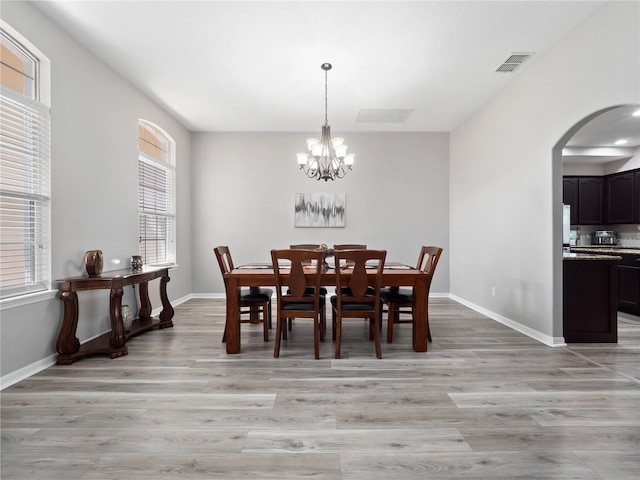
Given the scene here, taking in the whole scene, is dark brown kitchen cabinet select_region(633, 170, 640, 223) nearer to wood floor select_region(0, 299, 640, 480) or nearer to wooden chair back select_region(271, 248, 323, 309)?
wood floor select_region(0, 299, 640, 480)

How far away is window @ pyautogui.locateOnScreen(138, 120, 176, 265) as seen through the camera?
4.36m

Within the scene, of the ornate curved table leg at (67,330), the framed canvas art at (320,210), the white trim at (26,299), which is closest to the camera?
the white trim at (26,299)

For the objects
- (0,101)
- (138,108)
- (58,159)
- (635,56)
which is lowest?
(58,159)

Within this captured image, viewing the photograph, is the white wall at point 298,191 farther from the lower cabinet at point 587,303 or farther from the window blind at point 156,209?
the lower cabinet at point 587,303

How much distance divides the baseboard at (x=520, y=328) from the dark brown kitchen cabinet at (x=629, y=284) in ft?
5.94

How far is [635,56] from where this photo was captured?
235 centimetres

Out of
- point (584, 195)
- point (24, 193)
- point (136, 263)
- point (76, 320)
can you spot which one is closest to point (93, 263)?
point (76, 320)

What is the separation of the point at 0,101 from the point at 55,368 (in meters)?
2.08

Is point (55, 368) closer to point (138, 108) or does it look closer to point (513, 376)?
point (138, 108)

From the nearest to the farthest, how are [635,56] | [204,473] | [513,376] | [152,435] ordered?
[204,473] < [152,435] < [635,56] < [513,376]

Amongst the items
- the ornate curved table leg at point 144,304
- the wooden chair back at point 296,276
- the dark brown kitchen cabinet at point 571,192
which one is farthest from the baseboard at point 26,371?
the dark brown kitchen cabinet at point 571,192

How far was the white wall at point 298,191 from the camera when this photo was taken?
5.73 meters

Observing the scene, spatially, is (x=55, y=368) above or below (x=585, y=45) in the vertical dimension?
below

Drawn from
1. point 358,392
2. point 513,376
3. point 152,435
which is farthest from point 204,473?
point 513,376
